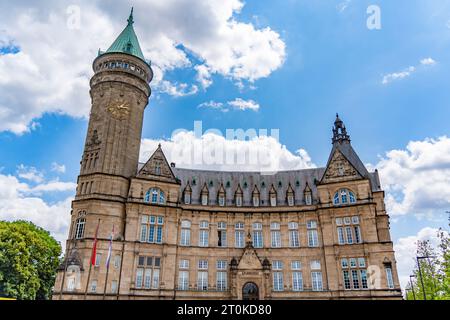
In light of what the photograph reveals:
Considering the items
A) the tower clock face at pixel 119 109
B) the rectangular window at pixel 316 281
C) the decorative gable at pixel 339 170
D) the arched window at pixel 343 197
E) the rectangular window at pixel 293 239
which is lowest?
the rectangular window at pixel 316 281

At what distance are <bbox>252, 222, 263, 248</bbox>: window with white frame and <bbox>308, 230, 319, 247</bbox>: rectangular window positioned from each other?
21.4 ft

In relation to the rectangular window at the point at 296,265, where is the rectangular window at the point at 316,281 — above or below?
below

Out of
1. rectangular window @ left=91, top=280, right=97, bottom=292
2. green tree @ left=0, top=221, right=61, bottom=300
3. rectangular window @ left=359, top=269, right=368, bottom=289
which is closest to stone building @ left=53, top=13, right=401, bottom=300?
rectangular window @ left=91, top=280, right=97, bottom=292

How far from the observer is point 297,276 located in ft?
137

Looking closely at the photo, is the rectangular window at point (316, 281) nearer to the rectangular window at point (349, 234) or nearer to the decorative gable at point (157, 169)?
the rectangular window at point (349, 234)

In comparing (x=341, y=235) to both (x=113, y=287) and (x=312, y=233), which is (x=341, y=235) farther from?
(x=113, y=287)

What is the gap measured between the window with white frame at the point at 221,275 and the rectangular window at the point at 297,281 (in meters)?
8.77

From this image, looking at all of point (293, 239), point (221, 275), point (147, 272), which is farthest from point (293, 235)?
point (147, 272)

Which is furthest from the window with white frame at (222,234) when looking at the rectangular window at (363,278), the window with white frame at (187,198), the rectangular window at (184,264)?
the rectangular window at (363,278)

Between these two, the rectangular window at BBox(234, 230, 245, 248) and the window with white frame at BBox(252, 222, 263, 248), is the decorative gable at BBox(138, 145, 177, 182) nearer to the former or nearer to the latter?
the rectangular window at BBox(234, 230, 245, 248)

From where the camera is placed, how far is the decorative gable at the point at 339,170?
43406 mm
